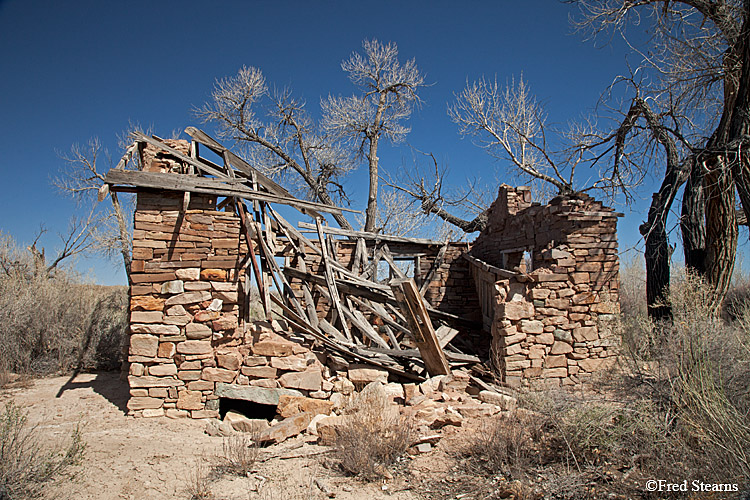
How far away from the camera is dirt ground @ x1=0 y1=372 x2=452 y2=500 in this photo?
394cm

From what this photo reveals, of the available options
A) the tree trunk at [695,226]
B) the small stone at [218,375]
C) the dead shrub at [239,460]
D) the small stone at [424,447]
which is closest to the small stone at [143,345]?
the small stone at [218,375]

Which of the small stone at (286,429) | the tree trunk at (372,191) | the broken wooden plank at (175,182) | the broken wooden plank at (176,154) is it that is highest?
the tree trunk at (372,191)

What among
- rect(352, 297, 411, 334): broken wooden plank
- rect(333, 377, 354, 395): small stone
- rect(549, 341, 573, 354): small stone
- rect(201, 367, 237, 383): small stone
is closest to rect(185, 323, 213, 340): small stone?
rect(201, 367, 237, 383): small stone

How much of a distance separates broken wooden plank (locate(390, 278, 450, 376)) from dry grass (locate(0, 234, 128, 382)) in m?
5.88

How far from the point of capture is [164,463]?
15.0 feet

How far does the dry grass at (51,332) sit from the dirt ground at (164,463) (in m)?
1.70

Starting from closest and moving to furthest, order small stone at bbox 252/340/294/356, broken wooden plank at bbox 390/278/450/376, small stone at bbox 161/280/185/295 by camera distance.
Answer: small stone at bbox 161/280/185/295
broken wooden plank at bbox 390/278/450/376
small stone at bbox 252/340/294/356

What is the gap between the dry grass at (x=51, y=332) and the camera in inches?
310

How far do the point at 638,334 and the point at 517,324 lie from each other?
5.50 feet

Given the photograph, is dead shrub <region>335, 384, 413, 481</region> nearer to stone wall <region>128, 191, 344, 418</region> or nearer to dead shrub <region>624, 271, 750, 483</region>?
stone wall <region>128, 191, 344, 418</region>

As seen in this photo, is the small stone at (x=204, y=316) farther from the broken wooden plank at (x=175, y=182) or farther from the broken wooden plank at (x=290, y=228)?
the broken wooden plank at (x=290, y=228)

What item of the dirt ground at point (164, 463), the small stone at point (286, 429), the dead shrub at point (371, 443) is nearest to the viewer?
the dirt ground at point (164, 463)

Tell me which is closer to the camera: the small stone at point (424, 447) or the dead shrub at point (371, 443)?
the dead shrub at point (371, 443)

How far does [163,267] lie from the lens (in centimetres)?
595
